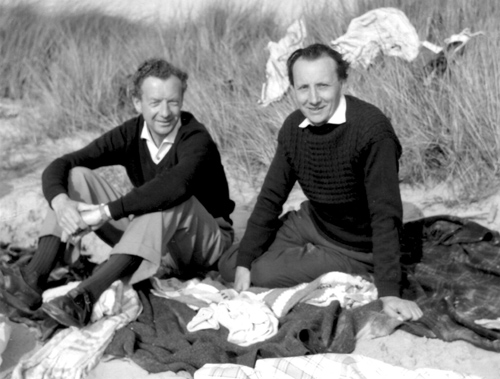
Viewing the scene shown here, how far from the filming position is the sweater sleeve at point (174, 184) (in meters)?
3.71

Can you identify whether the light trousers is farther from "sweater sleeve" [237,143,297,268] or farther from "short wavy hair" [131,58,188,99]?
"short wavy hair" [131,58,188,99]

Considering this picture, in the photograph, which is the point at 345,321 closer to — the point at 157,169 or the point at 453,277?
the point at 453,277

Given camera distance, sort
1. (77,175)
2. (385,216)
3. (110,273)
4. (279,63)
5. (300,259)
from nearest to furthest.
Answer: (385,216), (110,273), (300,259), (77,175), (279,63)

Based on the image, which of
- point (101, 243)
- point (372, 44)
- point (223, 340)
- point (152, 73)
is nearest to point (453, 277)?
point (223, 340)

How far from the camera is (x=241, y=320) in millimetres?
3418

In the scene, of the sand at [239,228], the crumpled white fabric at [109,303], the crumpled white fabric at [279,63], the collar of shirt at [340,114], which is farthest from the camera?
the crumpled white fabric at [279,63]

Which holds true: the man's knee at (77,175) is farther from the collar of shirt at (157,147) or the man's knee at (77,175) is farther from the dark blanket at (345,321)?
the dark blanket at (345,321)

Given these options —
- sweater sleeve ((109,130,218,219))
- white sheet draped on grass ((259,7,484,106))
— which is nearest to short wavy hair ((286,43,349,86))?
sweater sleeve ((109,130,218,219))

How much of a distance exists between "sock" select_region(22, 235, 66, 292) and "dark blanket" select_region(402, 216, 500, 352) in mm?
1750

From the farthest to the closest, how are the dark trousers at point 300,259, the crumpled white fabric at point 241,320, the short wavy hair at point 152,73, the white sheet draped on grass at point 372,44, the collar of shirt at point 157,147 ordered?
the white sheet draped on grass at point 372,44
the collar of shirt at point 157,147
the short wavy hair at point 152,73
the dark trousers at point 300,259
the crumpled white fabric at point 241,320

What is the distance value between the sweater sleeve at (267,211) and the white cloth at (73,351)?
0.75 metres

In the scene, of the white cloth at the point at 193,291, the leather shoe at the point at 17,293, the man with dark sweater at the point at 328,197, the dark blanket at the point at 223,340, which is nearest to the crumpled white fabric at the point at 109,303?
the dark blanket at the point at 223,340

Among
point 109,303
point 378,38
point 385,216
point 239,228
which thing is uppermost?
point 378,38

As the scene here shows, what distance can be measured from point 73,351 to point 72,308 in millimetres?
184
